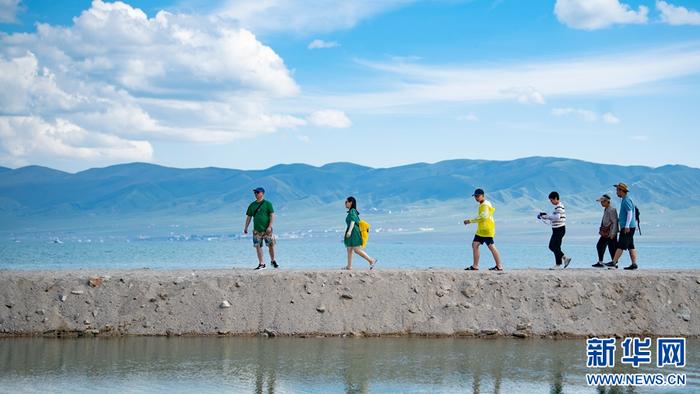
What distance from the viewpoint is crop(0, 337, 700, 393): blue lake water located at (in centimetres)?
1307

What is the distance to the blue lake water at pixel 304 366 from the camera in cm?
1307

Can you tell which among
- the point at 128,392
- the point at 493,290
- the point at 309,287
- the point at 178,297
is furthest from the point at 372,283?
the point at 128,392

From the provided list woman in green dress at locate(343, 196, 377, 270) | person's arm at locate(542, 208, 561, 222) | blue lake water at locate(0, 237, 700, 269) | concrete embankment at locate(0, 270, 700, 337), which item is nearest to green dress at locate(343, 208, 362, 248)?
woman in green dress at locate(343, 196, 377, 270)

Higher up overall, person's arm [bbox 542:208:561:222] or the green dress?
person's arm [bbox 542:208:561:222]

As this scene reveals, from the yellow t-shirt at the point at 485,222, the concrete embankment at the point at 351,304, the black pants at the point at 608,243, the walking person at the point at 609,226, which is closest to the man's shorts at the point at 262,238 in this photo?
the concrete embankment at the point at 351,304

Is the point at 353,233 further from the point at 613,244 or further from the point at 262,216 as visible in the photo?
the point at 613,244

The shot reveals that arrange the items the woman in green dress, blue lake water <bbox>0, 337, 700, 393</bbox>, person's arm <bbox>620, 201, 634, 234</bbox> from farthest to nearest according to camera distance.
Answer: person's arm <bbox>620, 201, 634, 234</bbox>, the woman in green dress, blue lake water <bbox>0, 337, 700, 393</bbox>

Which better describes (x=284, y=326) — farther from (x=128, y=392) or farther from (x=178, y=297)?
(x=128, y=392)

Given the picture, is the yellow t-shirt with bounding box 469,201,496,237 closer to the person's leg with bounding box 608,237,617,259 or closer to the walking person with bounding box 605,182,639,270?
the walking person with bounding box 605,182,639,270

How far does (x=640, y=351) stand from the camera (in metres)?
15.8

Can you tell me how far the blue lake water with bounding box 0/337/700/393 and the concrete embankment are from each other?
0.43 metres

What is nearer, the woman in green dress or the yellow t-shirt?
Answer: the yellow t-shirt

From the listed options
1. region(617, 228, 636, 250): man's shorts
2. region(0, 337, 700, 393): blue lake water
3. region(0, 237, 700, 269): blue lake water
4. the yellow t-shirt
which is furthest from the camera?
region(0, 237, 700, 269): blue lake water

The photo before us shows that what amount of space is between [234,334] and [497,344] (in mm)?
5120
